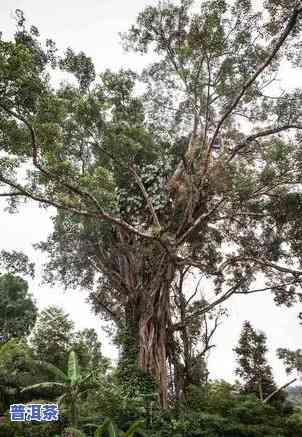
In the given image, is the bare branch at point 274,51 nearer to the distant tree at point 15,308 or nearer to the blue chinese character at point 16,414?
the blue chinese character at point 16,414

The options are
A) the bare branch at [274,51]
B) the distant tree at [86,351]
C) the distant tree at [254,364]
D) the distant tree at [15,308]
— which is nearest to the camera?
the bare branch at [274,51]

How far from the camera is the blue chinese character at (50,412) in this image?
290 inches

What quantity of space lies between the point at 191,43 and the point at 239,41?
121cm

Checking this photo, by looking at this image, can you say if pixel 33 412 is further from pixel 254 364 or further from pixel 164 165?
pixel 254 364

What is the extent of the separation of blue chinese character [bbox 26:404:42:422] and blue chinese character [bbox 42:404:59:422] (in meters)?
0.12

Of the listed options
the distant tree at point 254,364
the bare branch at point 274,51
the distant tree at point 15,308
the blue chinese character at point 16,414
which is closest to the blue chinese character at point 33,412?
the blue chinese character at point 16,414

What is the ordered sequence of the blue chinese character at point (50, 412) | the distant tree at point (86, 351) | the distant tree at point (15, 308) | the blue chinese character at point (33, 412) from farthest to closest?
the distant tree at point (15, 308), the distant tree at point (86, 351), the blue chinese character at point (33, 412), the blue chinese character at point (50, 412)

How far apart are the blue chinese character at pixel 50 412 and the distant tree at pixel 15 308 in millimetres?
12185

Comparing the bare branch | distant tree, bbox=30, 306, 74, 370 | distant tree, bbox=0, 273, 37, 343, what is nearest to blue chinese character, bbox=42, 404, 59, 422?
distant tree, bbox=30, 306, 74, 370

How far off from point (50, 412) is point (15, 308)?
1335 cm

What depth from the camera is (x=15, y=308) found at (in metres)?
19.9

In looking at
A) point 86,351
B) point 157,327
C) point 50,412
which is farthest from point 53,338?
point 50,412

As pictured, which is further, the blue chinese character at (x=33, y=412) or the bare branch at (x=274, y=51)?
the blue chinese character at (x=33, y=412)

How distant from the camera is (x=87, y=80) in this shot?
891cm
